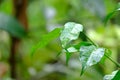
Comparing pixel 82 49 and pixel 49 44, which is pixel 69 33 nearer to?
pixel 82 49

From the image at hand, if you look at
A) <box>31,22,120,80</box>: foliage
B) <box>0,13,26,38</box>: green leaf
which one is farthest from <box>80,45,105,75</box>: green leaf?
<box>0,13,26,38</box>: green leaf

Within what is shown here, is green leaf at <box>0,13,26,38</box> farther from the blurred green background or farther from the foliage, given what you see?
the foliage

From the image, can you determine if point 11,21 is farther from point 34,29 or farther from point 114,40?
point 114,40

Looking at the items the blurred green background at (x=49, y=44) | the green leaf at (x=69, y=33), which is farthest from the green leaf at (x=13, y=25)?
the green leaf at (x=69, y=33)

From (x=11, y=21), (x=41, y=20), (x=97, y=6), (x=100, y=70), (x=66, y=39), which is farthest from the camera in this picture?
(x=41, y=20)

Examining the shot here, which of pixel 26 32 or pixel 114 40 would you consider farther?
pixel 114 40

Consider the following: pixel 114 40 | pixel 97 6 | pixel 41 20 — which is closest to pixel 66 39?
pixel 97 6

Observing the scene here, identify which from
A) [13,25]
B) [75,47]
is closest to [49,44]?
[13,25]

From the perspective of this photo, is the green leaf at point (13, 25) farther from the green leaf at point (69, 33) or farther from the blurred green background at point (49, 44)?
the green leaf at point (69, 33)

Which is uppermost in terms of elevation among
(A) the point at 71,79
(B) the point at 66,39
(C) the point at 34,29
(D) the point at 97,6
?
(B) the point at 66,39
